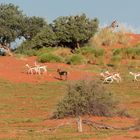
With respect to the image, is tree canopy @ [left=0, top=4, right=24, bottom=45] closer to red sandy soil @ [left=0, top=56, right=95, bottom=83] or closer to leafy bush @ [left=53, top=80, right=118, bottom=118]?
red sandy soil @ [left=0, top=56, right=95, bottom=83]

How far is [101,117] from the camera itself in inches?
1007

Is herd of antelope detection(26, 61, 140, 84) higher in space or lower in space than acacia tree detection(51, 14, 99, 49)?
lower

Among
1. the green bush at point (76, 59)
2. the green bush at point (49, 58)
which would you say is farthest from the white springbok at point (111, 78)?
the green bush at point (49, 58)

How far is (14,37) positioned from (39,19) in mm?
6049

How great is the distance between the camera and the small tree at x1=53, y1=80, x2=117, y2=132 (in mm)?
25250

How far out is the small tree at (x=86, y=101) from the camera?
994 inches

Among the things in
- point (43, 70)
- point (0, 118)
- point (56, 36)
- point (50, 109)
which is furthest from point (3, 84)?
point (56, 36)

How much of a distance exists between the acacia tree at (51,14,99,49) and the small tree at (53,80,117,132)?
3771 cm

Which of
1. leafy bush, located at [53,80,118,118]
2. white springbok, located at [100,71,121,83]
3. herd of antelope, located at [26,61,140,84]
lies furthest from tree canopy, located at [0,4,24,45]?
leafy bush, located at [53,80,118,118]

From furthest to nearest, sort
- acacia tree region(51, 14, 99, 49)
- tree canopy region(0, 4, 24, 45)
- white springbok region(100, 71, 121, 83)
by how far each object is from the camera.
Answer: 1. tree canopy region(0, 4, 24, 45)
2. acacia tree region(51, 14, 99, 49)
3. white springbok region(100, 71, 121, 83)

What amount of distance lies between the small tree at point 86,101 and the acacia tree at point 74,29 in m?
37.7

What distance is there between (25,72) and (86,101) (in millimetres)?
21463

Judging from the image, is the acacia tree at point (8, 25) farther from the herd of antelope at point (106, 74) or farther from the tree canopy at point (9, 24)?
the herd of antelope at point (106, 74)

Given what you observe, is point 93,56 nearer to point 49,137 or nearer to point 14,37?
point 14,37
